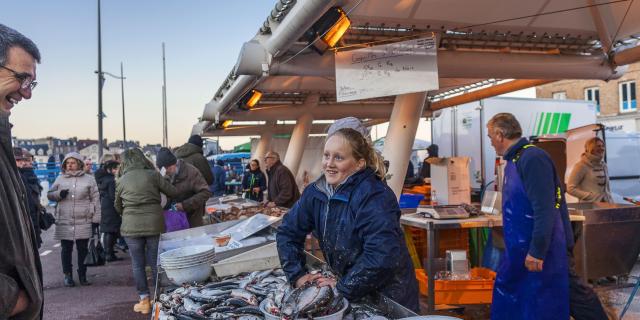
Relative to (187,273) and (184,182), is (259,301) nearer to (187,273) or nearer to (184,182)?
(187,273)

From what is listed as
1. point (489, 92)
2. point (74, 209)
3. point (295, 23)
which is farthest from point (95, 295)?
point (489, 92)

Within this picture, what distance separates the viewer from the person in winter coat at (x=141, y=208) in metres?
5.82

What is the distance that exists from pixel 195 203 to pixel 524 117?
1148 cm

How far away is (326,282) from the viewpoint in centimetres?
236

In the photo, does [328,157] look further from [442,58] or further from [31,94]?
[442,58]

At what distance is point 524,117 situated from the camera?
14484mm

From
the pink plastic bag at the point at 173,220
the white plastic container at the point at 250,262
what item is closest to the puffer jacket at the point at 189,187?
the pink plastic bag at the point at 173,220

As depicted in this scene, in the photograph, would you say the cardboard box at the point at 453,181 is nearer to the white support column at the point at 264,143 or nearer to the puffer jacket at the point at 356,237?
the puffer jacket at the point at 356,237

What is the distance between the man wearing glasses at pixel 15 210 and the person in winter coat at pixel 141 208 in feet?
13.4

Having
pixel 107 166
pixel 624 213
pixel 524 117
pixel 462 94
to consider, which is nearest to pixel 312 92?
pixel 462 94

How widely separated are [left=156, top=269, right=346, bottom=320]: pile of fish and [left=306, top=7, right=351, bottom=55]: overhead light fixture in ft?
9.34

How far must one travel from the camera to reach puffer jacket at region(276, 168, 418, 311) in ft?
7.61

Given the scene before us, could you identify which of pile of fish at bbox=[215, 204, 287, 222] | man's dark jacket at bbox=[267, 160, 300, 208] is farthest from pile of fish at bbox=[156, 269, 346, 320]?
man's dark jacket at bbox=[267, 160, 300, 208]

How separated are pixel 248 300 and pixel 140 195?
3809mm
